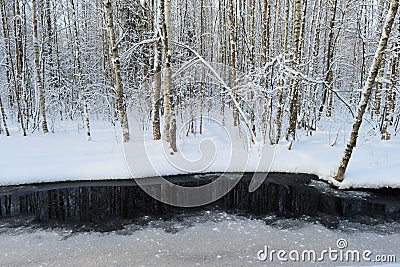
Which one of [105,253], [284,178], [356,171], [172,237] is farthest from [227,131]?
[105,253]

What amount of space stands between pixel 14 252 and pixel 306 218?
503 centimetres

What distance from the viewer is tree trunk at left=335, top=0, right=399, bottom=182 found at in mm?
5797

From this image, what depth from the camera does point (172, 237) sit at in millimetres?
4871

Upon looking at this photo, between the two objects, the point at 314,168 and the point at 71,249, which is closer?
the point at 71,249

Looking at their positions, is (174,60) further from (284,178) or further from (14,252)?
(14,252)

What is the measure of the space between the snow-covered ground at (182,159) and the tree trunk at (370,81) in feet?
1.72

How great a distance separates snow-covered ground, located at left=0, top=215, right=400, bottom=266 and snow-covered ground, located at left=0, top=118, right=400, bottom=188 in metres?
2.45

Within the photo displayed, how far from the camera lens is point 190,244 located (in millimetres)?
4629

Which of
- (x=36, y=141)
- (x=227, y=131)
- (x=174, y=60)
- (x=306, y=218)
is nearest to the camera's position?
(x=306, y=218)

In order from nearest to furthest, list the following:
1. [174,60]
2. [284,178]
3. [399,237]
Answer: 1. [399,237]
2. [284,178]
3. [174,60]

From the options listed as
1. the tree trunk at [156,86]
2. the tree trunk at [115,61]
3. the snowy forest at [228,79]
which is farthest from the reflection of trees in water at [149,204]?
the tree trunk at [156,86]

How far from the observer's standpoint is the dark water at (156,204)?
5609 millimetres

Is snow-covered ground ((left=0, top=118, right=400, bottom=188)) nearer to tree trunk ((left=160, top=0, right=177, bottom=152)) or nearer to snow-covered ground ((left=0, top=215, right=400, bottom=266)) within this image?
tree trunk ((left=160, top=0, right=177, bottom=152))

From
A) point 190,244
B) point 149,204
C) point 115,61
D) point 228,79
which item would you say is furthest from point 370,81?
point 115,61
